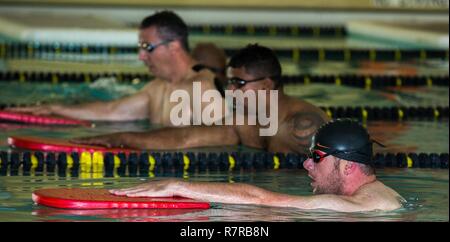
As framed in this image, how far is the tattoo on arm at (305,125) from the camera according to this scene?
18.7 ft

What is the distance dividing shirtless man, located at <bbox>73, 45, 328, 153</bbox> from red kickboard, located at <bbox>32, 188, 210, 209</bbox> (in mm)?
1337

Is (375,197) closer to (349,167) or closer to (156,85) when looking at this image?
(349,167)

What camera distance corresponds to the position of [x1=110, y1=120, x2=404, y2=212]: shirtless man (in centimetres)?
438

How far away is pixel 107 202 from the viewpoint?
14.8 feet

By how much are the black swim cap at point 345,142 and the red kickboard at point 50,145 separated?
181 cm

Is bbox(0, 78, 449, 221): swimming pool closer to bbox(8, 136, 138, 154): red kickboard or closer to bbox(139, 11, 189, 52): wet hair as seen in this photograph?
bbox(8, 136, 138, 154): red kickboard

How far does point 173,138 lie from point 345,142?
206 centimetres

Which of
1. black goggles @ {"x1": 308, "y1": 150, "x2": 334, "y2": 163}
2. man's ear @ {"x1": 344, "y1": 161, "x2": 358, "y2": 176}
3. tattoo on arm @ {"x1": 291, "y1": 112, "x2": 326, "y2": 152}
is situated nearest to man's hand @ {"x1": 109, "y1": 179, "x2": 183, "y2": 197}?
black goggles @ {"x1": 308, "y1": 150, "x2": 334, "y2": 163}

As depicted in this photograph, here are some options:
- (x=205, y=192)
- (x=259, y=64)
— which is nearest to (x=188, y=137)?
(x=259, y=64)

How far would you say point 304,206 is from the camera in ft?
14.6

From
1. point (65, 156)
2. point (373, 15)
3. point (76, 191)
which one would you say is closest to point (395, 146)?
point (65, 156)

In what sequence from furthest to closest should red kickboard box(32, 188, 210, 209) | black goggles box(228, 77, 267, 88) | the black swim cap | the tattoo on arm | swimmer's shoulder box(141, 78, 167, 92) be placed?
swimmer's shoulder box(141, 78, 167, 92), black goggles box(228, 77, 267, 88), the tattoo on arm, red kickboard box(32, 188, 210, 209), the black swim cap

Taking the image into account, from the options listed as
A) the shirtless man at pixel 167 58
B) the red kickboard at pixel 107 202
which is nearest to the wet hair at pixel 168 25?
the shirtless man at pixel 167 58

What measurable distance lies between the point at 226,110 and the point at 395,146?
3.42ft
